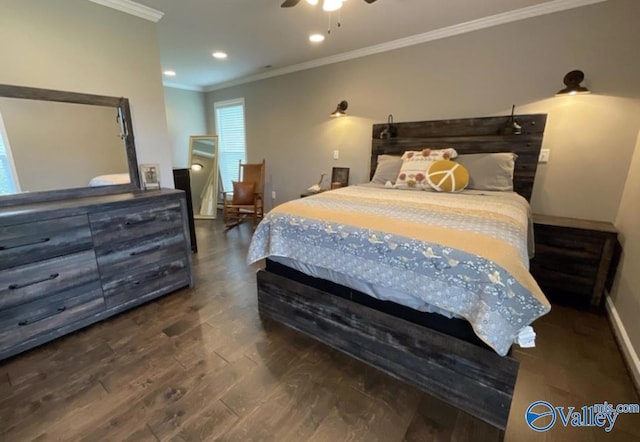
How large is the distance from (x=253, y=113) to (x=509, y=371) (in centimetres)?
483

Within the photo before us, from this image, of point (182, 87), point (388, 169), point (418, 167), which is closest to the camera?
point (418, 167)

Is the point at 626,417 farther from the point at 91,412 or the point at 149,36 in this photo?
the point at 149,36

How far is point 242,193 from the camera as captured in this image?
466 cm

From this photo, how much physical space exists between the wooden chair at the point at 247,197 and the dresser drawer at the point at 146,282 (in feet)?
6.92

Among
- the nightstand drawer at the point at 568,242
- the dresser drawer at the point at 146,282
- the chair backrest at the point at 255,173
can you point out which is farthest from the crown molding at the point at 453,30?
the dresser drawer at the point at 146,282

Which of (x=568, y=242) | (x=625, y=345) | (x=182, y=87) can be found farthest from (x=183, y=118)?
(x=625, y=345)

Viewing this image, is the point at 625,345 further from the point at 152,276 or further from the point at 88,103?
the point at 88,103

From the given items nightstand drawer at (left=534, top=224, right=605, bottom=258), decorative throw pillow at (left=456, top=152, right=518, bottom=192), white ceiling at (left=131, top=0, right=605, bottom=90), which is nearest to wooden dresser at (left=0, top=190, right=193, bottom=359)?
white ceiling at (left=131, top=0, right=605, bottom=90)

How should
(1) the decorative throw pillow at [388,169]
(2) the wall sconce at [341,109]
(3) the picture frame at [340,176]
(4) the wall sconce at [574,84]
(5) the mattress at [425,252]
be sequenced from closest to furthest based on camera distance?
(5) the mattress at [425,252]
(4) the wall sconce at [574,84]
(1) the decorative throw pillow at [388,169]
(2) the wall sconce at [341,109]
(3) the picture frame at [340,176]

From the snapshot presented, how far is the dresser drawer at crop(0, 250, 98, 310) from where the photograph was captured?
5.28ft

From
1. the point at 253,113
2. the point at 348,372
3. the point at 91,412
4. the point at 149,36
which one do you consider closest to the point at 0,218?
the point at 91,412

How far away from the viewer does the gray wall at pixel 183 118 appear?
201 inches

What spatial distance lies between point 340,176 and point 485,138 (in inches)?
69.6

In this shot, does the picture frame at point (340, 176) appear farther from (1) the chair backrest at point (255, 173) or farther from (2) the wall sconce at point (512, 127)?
(2) the wall sconce at point (512, 127)
